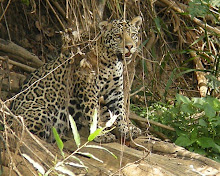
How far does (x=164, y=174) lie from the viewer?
448 cm

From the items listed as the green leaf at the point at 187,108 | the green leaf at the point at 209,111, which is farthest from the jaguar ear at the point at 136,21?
the green leaf at the point at 209,111

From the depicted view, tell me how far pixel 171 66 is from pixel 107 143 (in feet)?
11.9

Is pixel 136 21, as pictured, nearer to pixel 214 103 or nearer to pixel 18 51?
pixel 214 103

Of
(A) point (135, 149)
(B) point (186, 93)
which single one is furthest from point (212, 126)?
(B) point (186, 93)

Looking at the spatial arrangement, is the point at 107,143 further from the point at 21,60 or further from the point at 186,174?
the point at 21,60

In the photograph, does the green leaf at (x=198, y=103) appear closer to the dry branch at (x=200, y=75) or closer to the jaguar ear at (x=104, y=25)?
the jaguar ear at (x=104, y=25)

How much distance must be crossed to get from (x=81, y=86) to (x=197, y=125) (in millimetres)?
1603

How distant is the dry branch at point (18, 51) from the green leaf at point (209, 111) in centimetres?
273

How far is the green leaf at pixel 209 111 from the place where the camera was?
5697 mm

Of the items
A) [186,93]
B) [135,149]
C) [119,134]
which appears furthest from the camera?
[186,93]

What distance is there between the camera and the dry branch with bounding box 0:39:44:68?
6.84 meters

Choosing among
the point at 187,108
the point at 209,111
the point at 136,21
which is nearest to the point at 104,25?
the point at 136,21

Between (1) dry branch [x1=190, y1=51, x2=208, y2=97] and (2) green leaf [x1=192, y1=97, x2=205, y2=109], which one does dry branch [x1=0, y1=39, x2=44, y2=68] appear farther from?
(1) dry branch [x1=190, y1=51, x2=208, y2=97]

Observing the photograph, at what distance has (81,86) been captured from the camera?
5668mm
